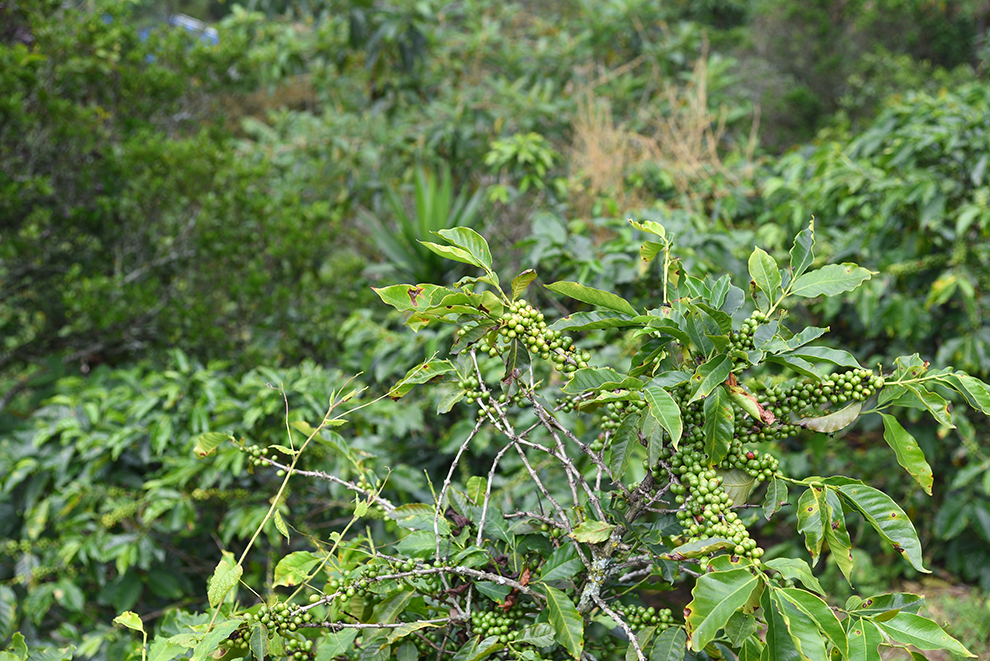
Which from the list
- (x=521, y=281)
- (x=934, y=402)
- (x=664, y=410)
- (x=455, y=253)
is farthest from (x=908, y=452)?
(x=455, y=253)

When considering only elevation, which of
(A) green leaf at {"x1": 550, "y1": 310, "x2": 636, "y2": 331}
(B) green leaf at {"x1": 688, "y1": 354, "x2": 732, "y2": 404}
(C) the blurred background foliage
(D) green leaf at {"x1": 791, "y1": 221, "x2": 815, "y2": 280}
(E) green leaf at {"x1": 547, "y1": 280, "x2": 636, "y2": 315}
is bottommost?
(C) the blurred background foliage

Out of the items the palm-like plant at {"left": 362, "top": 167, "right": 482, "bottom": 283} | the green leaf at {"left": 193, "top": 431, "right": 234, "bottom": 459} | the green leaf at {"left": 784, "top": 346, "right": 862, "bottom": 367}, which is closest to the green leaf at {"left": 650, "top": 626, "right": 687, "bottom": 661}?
the green leaf at {"left": 784, "top": 346, "right": 862, "bottom": 367}

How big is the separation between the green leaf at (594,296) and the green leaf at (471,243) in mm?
110

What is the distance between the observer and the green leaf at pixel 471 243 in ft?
3.35

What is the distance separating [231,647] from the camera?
1023mm

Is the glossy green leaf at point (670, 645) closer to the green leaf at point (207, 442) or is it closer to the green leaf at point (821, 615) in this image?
the green leaf at point (821, 615)

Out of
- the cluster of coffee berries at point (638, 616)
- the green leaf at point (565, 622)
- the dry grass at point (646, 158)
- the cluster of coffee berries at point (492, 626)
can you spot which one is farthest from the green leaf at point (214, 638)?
the dry grass at point (646, 158)

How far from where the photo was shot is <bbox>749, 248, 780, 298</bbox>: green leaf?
1.08 m

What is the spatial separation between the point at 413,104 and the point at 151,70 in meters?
1.69

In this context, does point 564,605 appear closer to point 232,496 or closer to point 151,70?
point 232,496

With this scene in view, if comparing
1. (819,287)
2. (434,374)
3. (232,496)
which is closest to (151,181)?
(232,496)

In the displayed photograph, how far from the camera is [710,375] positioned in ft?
3.19

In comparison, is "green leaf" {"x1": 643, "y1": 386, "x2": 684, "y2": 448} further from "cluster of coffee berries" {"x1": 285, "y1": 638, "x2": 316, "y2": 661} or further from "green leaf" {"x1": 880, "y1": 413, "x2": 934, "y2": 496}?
"cluster of coffee berries" {"x1": 285, "y1": 638, "x2": 316, "y2": 661}

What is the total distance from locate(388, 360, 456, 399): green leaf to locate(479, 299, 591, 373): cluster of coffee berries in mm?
78
